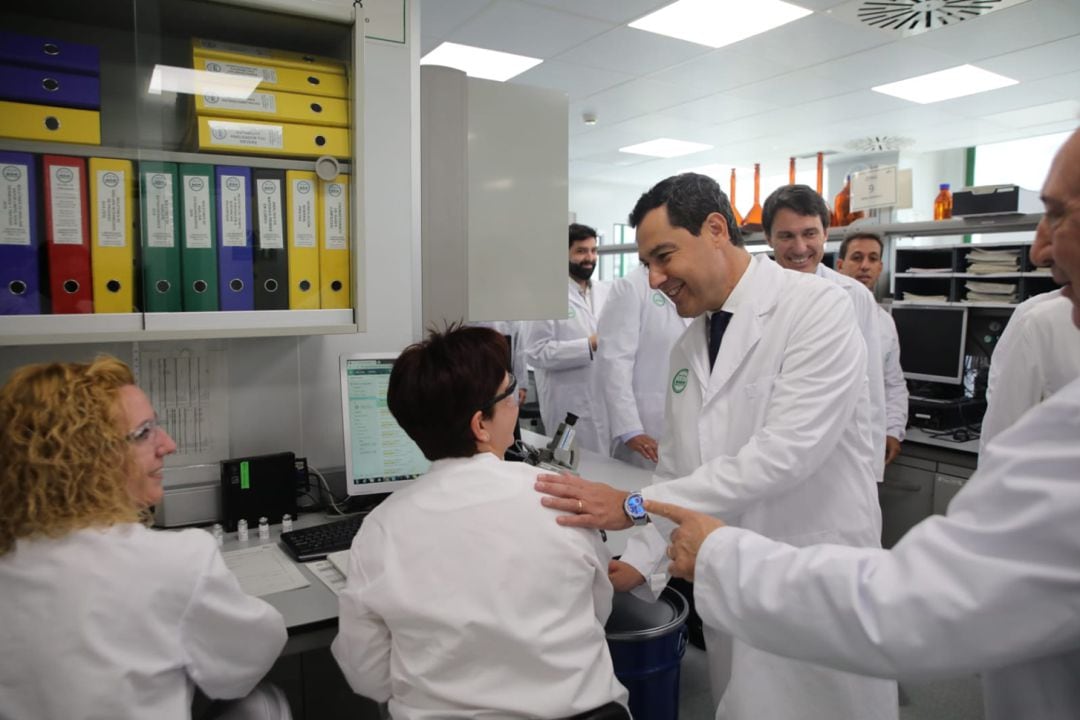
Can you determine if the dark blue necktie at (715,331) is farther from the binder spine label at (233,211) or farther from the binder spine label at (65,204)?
the binder spine label at (65,204)

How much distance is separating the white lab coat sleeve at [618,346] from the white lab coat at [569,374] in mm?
180

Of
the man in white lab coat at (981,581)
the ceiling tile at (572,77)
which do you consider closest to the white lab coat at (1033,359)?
the man in white lab coat at (981,581)

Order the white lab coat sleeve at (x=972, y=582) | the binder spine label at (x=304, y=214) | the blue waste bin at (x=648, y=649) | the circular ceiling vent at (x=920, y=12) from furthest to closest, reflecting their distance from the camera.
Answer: the circular ceiling vent at (x=920, y=12), the blue waste bin at (x=648, y=649), the binder spine label at (x=304, y=214), the white lab coat sleeve at (x=972, y=582)

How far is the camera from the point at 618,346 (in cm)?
314

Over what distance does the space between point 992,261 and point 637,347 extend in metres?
1.63

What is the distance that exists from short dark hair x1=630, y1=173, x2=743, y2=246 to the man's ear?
2.10 ft

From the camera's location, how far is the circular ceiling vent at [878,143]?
7094 millimetres

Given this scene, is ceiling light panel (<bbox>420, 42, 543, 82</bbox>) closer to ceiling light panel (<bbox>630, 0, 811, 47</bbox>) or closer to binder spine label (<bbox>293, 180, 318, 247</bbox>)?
ceiling light panel (<bbox>630, 0, 811, 47</bbox>)

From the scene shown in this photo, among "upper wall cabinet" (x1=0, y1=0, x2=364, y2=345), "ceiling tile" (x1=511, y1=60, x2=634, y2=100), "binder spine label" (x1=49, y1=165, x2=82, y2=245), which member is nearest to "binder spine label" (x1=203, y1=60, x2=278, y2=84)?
"upper wall cabinet" (x1=0, y1=0, x2=364, y2=345)

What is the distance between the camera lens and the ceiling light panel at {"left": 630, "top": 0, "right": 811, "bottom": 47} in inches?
149

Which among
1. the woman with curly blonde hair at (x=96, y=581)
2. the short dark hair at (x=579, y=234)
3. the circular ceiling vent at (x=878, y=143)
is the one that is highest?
the circular ceiling vent at (x=878, y=143)

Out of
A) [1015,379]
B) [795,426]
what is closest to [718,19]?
[1015,379]

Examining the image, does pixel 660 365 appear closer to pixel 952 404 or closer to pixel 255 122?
pixel 952 404

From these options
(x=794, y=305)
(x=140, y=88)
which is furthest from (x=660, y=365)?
(x=140, y=88)
